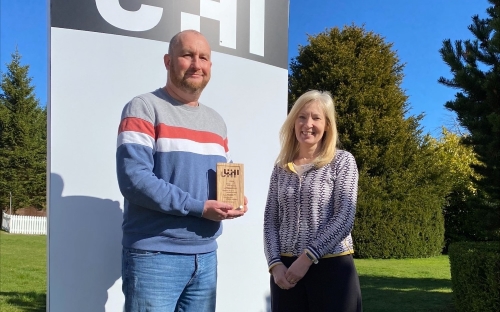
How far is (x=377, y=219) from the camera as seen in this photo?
10.7 meters

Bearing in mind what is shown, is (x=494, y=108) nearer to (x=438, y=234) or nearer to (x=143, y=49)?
(x=143, y=49)

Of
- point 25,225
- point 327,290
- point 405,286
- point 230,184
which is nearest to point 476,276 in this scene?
point 405,286

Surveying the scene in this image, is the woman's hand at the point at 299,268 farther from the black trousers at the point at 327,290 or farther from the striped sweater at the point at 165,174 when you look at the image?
the striped sweater at the point at 165,174

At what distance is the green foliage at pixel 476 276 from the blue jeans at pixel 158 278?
337cm

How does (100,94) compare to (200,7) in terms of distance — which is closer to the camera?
(100,94)

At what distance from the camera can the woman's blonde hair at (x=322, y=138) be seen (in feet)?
6.64

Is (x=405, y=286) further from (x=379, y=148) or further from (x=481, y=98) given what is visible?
(x=379, y=148)

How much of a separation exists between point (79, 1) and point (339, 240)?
6.13ft

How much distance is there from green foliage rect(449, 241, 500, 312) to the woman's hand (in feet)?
10.1

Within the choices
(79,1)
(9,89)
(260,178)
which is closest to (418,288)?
(260,178)

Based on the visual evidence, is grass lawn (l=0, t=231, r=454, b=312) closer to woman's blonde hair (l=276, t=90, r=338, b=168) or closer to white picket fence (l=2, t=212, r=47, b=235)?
woman's blonde hair (l=276, t=90, r=338, b=168)

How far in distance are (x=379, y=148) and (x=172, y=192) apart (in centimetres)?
984

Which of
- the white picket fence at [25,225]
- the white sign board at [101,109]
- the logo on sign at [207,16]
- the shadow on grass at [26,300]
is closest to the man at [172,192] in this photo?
the white sign board at [101,109]

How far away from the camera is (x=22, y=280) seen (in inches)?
263
